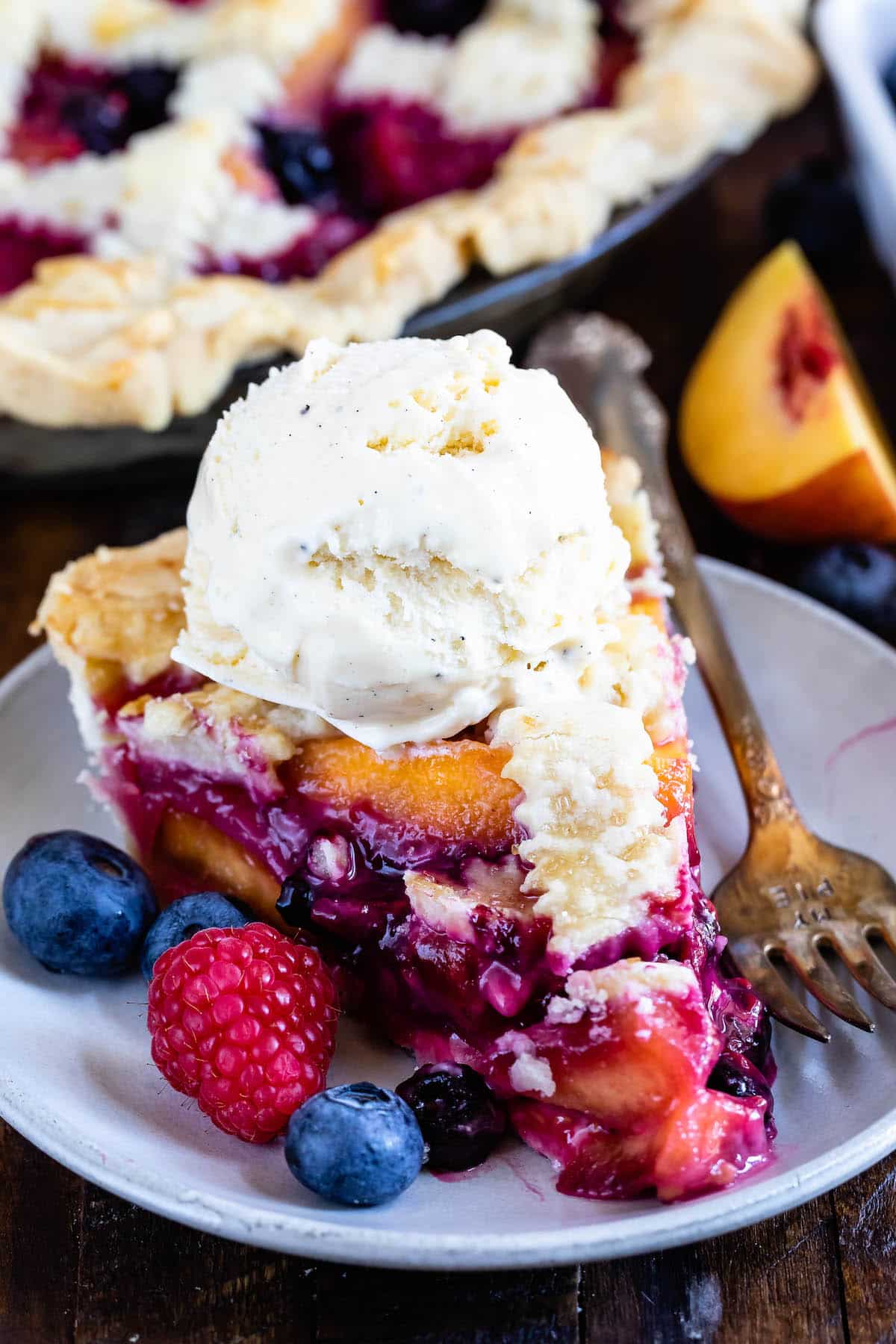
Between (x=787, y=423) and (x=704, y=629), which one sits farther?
(x=787, y=423)

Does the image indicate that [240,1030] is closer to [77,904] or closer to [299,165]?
[77,904]

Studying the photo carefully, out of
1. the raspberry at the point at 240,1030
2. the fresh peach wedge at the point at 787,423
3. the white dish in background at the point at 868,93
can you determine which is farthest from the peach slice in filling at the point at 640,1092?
the white dish in background at the point at 868,93

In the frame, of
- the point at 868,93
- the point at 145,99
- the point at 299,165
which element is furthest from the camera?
the point at 145,99

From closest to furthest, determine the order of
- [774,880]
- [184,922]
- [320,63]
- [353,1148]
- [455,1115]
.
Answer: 1. [353,1148]
2. [455,1115]
3. [184,922]
4. [774,880]
5. [320,63]

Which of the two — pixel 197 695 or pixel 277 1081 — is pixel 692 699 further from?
pixel 277 1081

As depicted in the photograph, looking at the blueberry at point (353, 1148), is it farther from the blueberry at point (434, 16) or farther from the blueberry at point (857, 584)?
the blueberry at point (434, 16)

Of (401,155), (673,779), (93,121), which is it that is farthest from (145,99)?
(673,779)
